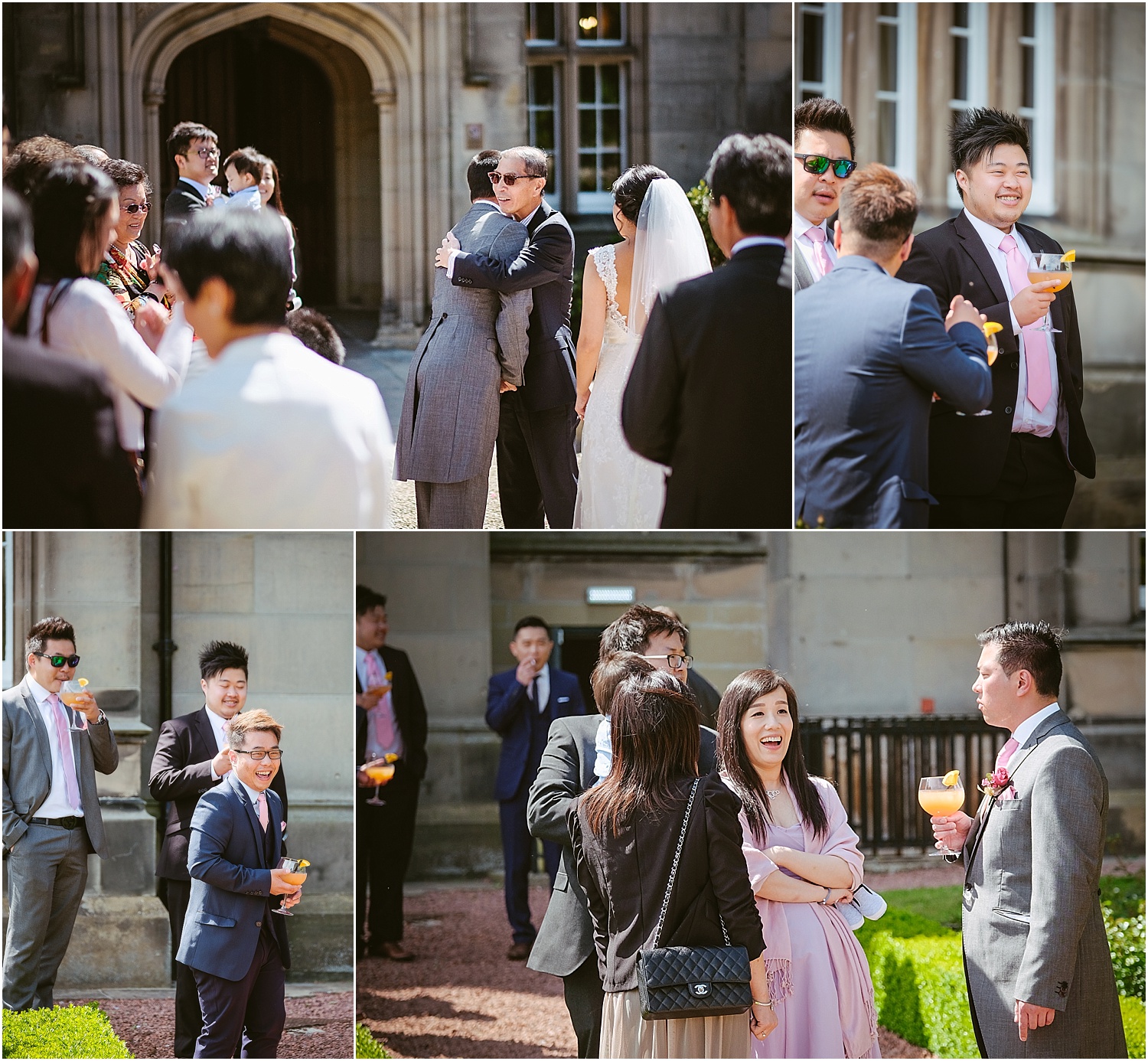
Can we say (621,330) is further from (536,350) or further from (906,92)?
(906,92)

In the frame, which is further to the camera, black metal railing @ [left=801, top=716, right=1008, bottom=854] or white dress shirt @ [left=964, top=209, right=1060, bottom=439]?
black metal railing @ [left=801, top=716, right=1008, bottom=854]

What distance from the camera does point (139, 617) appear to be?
4219mm

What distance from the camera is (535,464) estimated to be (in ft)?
13.9

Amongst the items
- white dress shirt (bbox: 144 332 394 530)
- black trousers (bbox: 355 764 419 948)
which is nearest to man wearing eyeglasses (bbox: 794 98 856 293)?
white dress shirt (bbox: 144 332 394 530)

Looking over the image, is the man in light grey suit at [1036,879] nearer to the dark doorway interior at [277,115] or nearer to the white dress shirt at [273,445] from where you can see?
the white dress shirt at [273,445]

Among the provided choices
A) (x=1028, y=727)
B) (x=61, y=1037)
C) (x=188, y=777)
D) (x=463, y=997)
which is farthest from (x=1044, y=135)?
(x=61, y=1037)

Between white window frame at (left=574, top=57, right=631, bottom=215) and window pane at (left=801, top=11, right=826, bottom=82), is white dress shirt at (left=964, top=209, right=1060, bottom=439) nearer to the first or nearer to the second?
window pane at (left=801, top=11, right=826, bottom=82)

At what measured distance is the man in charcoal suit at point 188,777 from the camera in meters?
4.08

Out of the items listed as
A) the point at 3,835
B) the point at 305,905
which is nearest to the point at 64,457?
the point at 3,835

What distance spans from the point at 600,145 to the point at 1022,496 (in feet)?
5.92

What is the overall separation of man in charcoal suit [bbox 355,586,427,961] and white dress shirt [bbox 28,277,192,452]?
1.32 metres

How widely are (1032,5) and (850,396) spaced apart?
1641 millimetres

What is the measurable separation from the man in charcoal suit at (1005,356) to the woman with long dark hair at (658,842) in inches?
56.5

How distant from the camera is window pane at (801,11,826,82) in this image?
4184 mm
